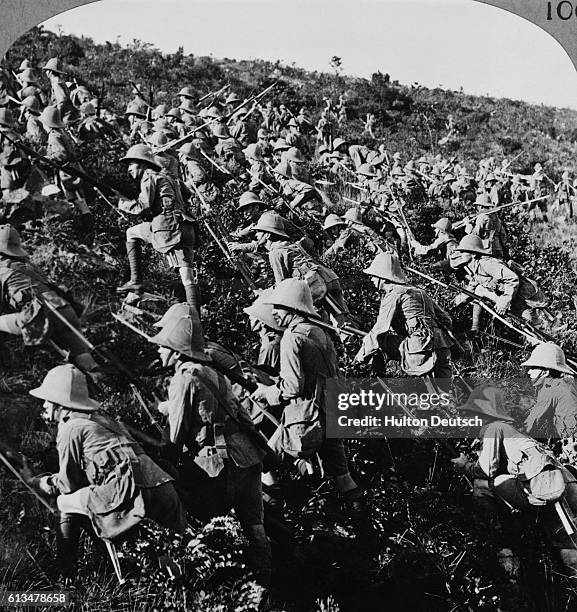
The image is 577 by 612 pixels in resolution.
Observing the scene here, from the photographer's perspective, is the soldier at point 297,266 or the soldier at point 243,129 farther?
the soldier at point 243,129

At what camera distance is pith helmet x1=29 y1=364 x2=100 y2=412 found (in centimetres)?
604

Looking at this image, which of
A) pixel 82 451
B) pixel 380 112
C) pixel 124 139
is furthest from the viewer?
pixel 380 112

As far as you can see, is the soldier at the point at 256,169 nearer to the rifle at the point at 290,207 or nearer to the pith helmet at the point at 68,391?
the rifle at the point at 290,207

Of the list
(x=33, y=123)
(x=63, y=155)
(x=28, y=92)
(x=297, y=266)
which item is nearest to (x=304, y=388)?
(x=297, y=266)

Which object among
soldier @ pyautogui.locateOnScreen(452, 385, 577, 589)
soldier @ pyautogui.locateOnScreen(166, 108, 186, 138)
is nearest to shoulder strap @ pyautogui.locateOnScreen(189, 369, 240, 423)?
soldier @ pyautogui.locateOnScreen(452, 385, 577, 589)

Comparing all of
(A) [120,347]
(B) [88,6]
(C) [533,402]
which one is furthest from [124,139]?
(C) [533,402]

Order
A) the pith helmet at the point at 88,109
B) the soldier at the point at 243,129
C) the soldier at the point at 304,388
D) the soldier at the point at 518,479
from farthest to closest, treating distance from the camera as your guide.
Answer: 1. the soldier at the point at 243,129
2. the pith helmet at the point at 88,109
3. the soldier at the point at 304,388
4. the soldier at the point at 518,479

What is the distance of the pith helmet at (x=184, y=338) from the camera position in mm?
6516

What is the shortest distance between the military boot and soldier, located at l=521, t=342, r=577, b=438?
16.9ft

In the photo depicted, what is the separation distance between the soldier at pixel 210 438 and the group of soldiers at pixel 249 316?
0.01m

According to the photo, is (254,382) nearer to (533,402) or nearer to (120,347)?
(120,347)

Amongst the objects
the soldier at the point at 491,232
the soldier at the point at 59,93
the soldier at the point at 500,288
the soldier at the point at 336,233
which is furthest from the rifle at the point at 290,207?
the soldier at the point at 59,93

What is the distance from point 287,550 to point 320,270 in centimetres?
418

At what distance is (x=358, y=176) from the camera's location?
17766mm
